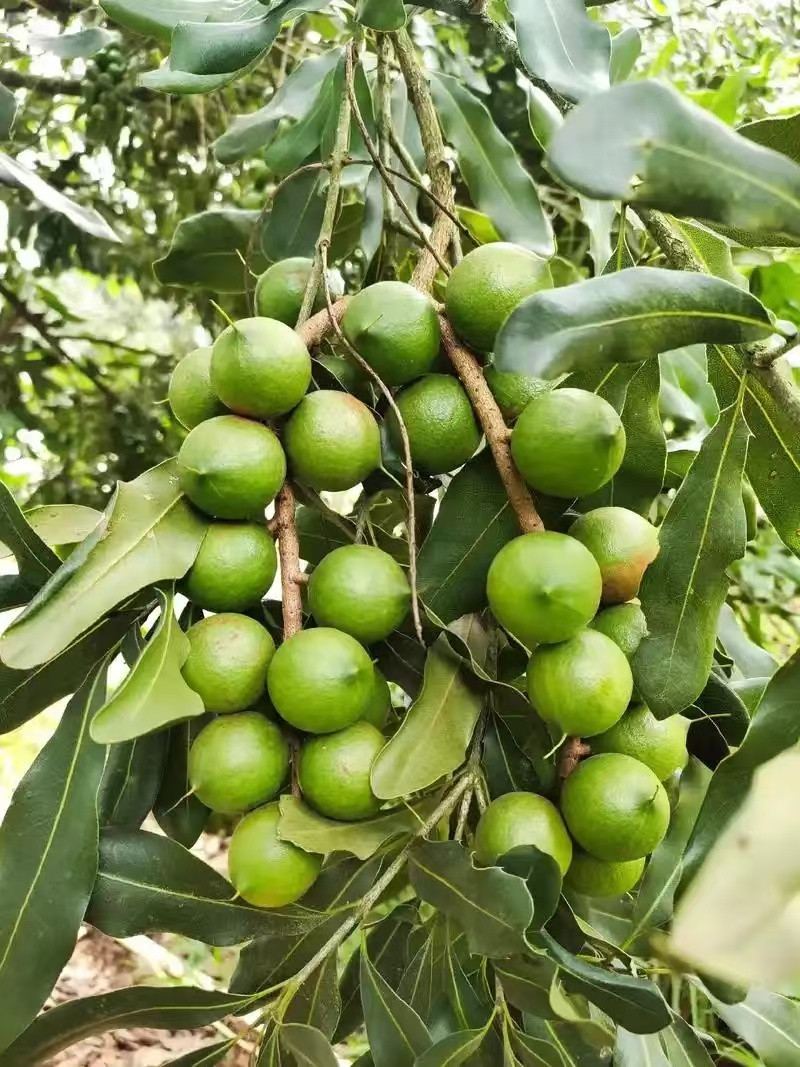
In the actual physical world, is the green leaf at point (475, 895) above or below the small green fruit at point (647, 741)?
below

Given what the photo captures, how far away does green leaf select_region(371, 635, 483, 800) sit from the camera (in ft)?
2.41

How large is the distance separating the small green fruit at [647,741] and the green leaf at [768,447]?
230 millimetres

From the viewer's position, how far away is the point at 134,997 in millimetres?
827

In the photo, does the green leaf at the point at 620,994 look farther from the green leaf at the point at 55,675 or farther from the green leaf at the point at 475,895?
the green leaf at the point at 55,675

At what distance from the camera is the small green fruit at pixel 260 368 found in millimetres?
798

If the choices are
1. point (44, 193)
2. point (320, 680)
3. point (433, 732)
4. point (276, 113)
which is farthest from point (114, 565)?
point (276, 113)

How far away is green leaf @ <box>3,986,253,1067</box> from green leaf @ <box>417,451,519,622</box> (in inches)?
17.1

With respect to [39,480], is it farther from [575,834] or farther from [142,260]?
[575,834]

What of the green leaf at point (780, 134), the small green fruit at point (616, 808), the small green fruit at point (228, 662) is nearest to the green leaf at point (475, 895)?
the small green fruit at point (616, 808)

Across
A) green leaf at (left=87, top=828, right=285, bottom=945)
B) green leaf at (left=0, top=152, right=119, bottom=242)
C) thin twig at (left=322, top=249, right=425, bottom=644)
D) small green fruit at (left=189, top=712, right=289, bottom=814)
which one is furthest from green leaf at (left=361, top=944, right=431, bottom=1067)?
green leaf at (left=0, top=152, right=119, bottom=242)

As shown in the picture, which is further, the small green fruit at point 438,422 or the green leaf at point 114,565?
the small green fruit at point 438,422

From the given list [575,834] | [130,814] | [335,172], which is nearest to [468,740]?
[575,834]

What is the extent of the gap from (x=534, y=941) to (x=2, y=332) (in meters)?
1.95

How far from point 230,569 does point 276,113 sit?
0.93 m
